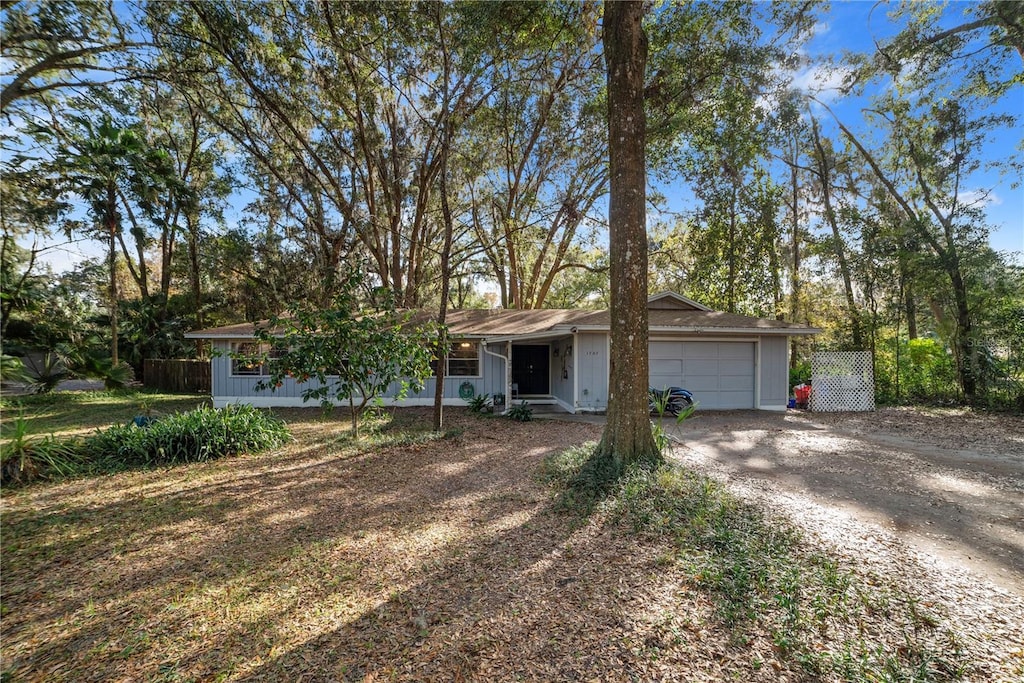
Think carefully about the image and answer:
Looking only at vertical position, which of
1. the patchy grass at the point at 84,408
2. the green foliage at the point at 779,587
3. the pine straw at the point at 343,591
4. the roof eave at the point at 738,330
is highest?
the roof eave at the point at 738,330

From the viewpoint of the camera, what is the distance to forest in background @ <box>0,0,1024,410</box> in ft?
32.1

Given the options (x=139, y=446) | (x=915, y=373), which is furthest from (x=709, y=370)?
(x=139, y=446)

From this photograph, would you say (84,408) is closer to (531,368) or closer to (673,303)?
(531,368)

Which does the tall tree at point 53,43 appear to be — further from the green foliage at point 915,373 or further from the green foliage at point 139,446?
the green foliage at point 915,373

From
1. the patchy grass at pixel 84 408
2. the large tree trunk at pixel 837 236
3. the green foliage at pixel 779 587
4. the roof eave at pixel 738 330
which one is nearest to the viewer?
the green foliage at pixel 779 587

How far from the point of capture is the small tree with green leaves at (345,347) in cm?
641

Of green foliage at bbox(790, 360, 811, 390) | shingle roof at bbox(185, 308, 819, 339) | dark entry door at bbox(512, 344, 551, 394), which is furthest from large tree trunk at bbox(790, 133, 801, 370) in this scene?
dark entry door at bbox(512, 344, 551, 394)

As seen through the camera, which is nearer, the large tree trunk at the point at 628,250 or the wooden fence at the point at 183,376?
the large tree trunk at the point at 628,250

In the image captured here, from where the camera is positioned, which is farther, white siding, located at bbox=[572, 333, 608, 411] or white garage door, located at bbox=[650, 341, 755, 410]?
white garage door, located at bbox=[650, 341, 755, 410]

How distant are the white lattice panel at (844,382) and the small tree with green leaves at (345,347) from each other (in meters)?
11.5

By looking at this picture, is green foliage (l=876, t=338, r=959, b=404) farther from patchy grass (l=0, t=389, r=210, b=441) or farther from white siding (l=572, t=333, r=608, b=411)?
patchy grass (l=0, t=389, r=210, b=441)

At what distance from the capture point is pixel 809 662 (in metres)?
2.23

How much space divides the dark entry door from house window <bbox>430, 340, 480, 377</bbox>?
2732 millimetres

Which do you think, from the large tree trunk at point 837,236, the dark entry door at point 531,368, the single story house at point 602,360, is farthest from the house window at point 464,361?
the large tree trunk at point 837,236
